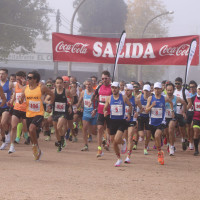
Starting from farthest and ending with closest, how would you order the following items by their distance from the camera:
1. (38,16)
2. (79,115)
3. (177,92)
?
(38,16)
(79,115)
(177,92)

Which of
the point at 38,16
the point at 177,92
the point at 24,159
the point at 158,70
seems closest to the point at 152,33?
the point at 158,70

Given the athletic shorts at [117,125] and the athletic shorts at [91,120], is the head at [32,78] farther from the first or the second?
the athletic shorts at [91,120]

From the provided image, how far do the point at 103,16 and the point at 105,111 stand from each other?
208 ft

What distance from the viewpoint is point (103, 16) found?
239 ft

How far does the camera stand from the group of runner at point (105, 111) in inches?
409

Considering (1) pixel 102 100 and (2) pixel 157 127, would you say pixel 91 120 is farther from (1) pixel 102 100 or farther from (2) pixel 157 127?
(2) pixel 157 127

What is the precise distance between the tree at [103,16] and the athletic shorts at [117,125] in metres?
60.9

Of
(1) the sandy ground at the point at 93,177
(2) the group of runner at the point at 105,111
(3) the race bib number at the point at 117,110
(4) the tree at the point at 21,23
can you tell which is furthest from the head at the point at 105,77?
(4) the tree at the point at 21,23

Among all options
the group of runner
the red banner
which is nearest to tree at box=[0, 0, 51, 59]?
the red banner

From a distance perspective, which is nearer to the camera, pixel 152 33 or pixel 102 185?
pixel 102 185

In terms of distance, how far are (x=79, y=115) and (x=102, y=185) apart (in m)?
9.26

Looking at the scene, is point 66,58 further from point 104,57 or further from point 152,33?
point 152,33

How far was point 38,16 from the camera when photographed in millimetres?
48562

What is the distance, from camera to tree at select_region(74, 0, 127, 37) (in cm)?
7138
